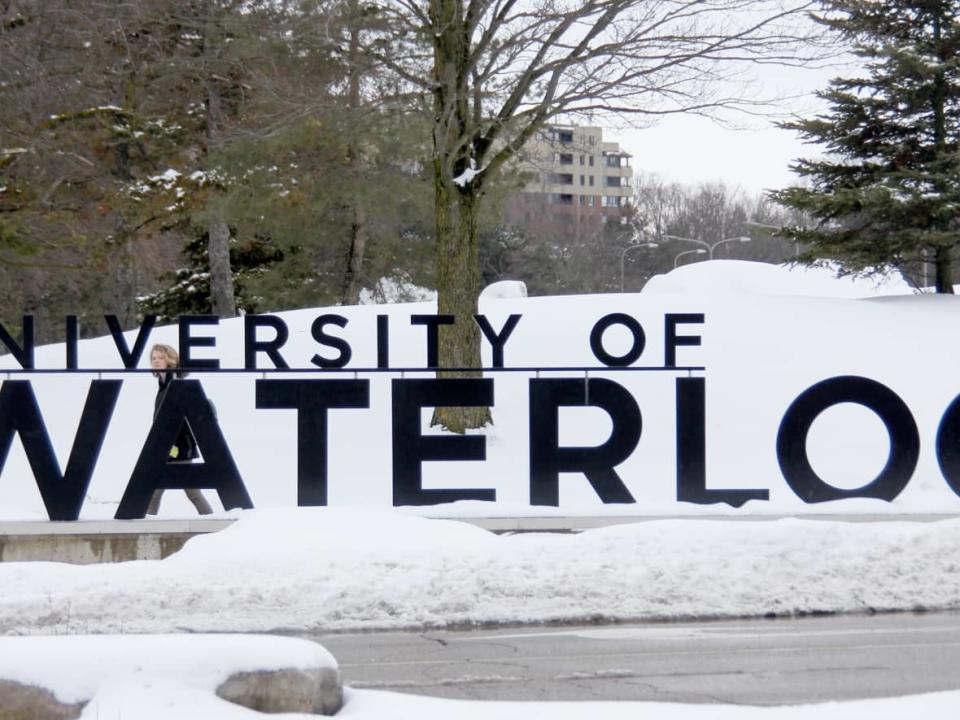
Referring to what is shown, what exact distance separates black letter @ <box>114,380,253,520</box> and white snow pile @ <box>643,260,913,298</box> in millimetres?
16870

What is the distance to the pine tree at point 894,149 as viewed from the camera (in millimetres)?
25484

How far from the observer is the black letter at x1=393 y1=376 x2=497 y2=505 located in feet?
39.8

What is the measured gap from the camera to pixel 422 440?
12.2 m

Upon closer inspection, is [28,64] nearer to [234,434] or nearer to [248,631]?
[234,434]

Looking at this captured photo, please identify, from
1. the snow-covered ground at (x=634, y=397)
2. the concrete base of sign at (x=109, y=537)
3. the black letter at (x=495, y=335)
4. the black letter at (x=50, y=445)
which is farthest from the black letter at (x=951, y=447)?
the black letter at (x=50, y=445)

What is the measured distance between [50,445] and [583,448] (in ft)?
16.5

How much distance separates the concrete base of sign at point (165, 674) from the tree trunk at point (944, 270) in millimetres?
23420

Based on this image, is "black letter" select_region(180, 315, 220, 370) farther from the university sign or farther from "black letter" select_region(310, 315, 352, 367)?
"black letter" select_region(310, 315, 352, 367)

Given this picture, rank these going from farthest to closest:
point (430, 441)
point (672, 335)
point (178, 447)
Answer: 1. point (672, 335)
2. point (430, 441)
3. point (178, 447)

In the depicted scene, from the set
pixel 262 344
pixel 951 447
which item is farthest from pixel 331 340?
pixel 951 447

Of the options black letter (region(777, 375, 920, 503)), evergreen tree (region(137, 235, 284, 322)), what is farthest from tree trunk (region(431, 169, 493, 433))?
evergreen tree (region(137, 235, 284, 322))

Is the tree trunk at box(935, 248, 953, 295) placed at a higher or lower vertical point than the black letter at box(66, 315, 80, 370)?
higher

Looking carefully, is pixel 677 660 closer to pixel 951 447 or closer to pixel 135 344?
pixel 951 447

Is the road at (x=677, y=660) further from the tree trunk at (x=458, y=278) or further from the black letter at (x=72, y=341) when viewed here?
the tree trunk at (x=458, y=278)
